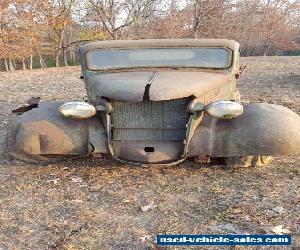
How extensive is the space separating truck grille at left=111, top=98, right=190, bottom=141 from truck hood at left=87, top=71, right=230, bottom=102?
0.17 metres

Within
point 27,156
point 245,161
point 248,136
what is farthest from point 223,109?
point 27,156

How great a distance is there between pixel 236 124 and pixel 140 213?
1525 millimetres

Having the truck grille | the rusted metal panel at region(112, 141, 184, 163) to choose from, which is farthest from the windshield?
the rusted metal panel at region(112, 141, 184, 163)

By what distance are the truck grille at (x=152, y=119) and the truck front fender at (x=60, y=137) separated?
263mm

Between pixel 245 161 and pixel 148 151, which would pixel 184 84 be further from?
pixel 245 161

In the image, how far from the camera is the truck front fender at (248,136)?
169 inches

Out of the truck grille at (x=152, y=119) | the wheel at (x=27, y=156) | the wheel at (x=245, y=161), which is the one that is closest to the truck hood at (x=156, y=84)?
the truck grille at (x=152, y=119)

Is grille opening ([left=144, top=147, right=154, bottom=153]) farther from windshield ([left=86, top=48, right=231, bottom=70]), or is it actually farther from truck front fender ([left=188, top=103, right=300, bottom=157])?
windshield ([left=86, top=48, right=231, bottom=70])

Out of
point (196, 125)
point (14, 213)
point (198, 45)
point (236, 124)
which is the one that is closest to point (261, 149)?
point (236, 124)

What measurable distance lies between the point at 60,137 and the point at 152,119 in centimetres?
108

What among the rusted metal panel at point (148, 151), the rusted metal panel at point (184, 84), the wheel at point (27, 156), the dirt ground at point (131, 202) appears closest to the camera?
the dirt ground at point (131, 202)

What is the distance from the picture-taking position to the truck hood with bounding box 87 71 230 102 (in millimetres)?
4273

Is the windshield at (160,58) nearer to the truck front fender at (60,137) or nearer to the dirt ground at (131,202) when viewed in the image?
the truck front fender at (60,137)

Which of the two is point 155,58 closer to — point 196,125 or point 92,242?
point 196,125
